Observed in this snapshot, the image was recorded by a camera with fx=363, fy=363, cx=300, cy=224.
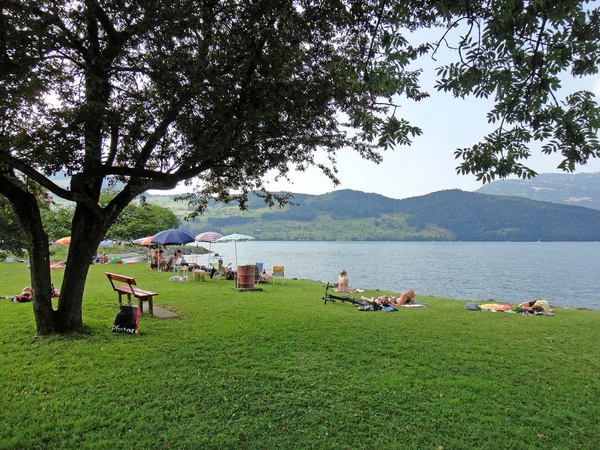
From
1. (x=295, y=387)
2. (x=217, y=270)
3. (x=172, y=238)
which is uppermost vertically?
(x=172, y=238)

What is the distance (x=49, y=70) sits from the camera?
654cm

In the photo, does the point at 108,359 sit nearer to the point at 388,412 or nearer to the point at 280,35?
the point at 388,412

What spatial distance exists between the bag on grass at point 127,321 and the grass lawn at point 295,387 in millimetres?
242

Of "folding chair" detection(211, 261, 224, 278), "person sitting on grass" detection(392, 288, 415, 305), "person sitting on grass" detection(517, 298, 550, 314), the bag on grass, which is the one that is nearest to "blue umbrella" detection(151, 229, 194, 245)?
"folding chair" detection(211, 261, 224, 278)

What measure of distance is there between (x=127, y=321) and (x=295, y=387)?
4279mm

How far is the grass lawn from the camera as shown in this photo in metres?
3.77

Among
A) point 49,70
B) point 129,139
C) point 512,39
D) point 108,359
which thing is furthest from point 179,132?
point 512,39

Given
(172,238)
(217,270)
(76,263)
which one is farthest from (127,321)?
(172,238)

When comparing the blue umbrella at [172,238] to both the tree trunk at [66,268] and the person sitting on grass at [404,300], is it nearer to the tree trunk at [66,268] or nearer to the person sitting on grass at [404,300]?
the person sitting on grass at [404,300]

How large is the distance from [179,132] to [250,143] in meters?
1.43

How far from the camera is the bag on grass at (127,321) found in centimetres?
739

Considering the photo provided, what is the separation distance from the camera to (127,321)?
24.3ft

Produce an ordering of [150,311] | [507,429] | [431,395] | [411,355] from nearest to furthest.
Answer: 1. [507,429]
2. [431,395]
3. [411,355]
4. [150,311]

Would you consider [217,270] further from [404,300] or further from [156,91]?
[156,91]
